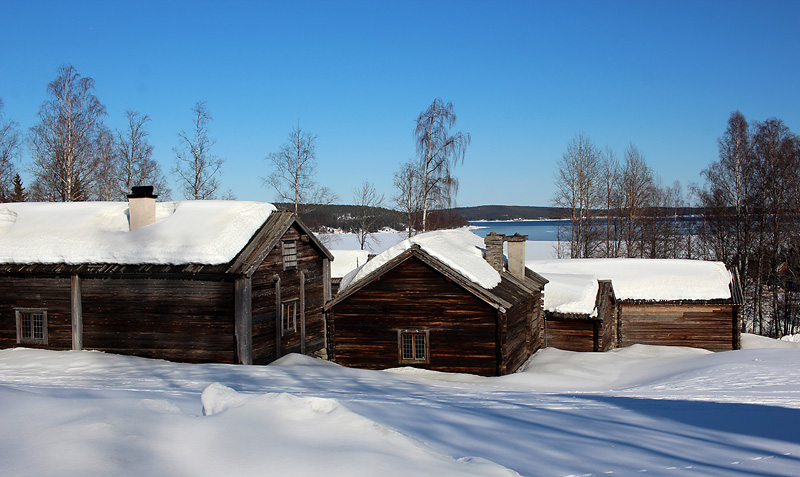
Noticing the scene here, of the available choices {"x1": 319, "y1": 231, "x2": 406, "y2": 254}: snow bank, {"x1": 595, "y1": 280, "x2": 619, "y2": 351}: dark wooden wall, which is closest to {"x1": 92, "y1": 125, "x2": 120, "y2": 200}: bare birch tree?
{"x1": 319, "y1": 231, "x2": 406, "y2": 254}: snow bank

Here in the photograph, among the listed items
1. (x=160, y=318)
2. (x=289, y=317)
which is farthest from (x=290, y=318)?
(x=160, y=318)

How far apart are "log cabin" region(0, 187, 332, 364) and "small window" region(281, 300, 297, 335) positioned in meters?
0.05

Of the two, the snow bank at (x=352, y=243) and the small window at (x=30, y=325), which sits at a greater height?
the snow bank at (x=352, y=243)

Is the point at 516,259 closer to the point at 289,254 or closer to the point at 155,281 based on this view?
the point at 289,254

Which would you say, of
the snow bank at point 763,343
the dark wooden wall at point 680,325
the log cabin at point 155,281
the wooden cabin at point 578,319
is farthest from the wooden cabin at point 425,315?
the snow bank at point 763,343

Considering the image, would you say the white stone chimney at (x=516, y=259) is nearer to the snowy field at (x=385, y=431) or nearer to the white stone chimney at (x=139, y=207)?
the snowy field at (x=385, y=431)

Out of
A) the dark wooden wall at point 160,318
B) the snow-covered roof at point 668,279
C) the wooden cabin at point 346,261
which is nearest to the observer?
the dark wooden wall at point 160,318

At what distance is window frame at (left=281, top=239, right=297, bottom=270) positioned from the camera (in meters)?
19.5

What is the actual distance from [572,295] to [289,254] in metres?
12.9

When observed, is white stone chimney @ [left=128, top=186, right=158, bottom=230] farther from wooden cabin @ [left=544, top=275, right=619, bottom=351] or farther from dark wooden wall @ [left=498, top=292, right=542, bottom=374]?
wooden cabin @ [left=544, top=275, right=619, bottom=351]

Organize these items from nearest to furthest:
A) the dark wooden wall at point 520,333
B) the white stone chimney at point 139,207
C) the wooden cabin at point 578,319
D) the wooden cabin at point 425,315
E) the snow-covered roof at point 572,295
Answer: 1. the wooden cabin at point 425,315
2. the dark wooden wall at point 520,333
3. the white stone chimney at point 139,207
4. the wooden cabin at point 578,319
5. the snow-covered roof at point 572,295

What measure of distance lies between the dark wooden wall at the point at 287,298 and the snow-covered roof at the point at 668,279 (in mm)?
12491

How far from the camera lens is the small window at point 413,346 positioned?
18.0 m

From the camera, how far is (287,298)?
19.6m
